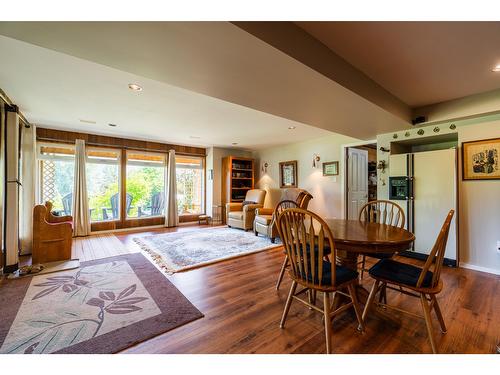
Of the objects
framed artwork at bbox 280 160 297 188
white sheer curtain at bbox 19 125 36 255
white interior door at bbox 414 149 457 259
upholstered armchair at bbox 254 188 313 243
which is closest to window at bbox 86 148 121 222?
white sheer curtain at bbox 19 125 36 255

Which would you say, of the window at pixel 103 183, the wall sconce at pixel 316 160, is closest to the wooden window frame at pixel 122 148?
the window at pixel 103 183

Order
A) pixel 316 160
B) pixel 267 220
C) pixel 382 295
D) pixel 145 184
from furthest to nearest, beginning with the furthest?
1. pixel 145 184
2. pixel 316 160
3. pixel 267 220
4. pixel 382 295

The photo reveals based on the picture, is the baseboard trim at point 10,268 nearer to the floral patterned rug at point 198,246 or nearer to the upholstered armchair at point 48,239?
the upholstered armchair at point 48,239

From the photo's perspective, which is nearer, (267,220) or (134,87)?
(134,87)

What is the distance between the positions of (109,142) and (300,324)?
5386 millimetres

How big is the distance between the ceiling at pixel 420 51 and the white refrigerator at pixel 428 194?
95 cm

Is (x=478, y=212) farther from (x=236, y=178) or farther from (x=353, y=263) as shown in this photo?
(x=236, y=178)

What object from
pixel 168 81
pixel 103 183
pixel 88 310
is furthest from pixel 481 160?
pixel 103 183

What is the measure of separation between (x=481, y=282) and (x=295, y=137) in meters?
3.79

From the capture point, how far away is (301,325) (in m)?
1.63
